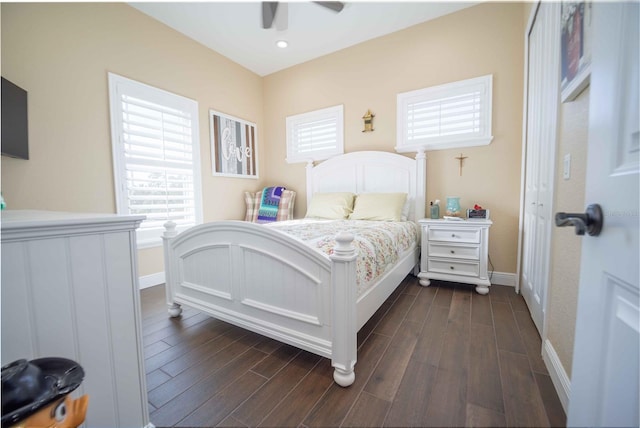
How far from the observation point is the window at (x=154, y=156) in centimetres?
254

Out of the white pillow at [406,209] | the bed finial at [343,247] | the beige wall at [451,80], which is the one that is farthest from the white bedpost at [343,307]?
the beige wall at [451,80]

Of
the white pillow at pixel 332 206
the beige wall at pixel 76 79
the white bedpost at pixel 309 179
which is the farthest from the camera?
the white bedpost at pixel 309 179

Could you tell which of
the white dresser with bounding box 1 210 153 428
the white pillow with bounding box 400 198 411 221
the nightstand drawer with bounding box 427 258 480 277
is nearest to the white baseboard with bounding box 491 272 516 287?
the nightstand drawer with bounding box 427 258 480 277

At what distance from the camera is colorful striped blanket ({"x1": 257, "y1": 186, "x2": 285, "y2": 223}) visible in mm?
3680

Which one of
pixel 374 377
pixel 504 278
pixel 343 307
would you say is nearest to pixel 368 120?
pixel 504 278

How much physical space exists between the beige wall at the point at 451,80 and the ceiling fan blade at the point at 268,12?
1305 millimetres

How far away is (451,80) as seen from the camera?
9.18 ft

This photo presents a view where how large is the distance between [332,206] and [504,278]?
6.57 feet

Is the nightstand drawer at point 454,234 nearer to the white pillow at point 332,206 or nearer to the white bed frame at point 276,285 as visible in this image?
the white bed frame at point 276,285

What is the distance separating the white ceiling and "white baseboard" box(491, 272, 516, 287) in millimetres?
2875

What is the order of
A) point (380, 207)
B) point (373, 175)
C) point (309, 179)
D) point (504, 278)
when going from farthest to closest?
point (309, 179), point (373, 175), point (380, 207), point (504, 278)

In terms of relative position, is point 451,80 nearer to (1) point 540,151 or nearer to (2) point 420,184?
(2) point 420,184

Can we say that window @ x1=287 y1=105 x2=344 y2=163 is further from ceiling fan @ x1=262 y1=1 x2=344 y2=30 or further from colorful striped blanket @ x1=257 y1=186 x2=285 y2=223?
ceiling fan @ x1=262 y1=1 x2=344 y2=30

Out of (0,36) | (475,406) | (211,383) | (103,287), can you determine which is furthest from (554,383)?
(0,36)
